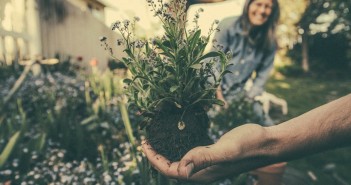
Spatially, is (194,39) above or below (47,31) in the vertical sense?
below

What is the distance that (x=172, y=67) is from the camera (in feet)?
4.51

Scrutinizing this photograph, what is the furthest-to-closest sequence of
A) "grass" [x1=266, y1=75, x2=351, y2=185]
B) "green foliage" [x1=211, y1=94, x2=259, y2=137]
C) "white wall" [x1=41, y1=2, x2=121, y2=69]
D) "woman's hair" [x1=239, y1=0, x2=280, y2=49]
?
"white wall" [x1=41, y1=2, x2=121, y2=69]
"grass" [x1=266, y1=75, x2=351, y2=185]
"woman's hair" [x1=239, y1=0, x2=280, y2=49]
"green foliage" [x1=211, y1=94, x2=259, y2=137]

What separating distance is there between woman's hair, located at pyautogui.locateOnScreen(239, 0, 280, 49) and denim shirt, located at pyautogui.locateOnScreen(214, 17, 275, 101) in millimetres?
56

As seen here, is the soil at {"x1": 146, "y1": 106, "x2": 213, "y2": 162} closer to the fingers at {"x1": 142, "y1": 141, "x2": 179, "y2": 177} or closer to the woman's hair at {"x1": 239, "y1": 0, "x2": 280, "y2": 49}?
the fingers at {"x1": 142, "y1": 141, "x2": 179, "y2": 177}

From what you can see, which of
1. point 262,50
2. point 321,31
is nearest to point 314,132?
point 262,50

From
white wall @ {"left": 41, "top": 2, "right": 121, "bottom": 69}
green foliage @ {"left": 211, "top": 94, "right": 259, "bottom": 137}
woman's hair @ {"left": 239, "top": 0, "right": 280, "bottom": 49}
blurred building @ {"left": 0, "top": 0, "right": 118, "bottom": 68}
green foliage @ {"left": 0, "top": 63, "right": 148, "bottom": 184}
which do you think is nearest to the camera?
green foliage @ {"left": 0, "top": 63, "right": 148, "bottom": 184}

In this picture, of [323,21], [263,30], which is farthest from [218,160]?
[323,21]

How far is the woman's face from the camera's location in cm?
321

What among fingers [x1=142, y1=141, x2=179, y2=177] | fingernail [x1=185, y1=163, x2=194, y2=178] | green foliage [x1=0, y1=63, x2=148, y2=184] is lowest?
green foliage [x1=0, y1=63, x2=148, y2=184]

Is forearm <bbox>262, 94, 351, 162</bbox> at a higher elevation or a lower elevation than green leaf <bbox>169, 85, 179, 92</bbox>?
lower

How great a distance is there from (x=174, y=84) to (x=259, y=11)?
6.98 ft

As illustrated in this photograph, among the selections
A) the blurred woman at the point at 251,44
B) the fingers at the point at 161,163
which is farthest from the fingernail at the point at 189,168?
the blurred woman at the point at 251,44

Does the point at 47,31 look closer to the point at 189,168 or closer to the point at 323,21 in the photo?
the point at 189,168

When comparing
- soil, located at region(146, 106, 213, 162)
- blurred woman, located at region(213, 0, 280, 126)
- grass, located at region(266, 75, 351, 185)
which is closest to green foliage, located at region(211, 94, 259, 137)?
blurred woman, located at region(213, 0, 280, 126)
